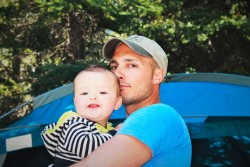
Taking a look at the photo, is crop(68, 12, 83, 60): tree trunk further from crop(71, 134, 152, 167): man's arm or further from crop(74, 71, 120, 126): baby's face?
crop(71, 134, 152, 167): man's arm

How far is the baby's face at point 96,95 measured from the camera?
4.41 ft

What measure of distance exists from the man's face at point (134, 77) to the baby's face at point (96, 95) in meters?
0.06

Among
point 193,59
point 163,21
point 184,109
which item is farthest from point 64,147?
point 193,59

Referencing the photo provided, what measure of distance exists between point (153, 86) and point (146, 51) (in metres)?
0.17

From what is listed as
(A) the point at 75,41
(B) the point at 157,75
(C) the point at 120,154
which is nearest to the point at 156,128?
(C) the point at 120,154

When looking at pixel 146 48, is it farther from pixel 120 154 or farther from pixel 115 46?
pixel 120 154

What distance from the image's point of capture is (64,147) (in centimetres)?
120

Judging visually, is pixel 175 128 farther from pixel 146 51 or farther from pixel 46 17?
pixel 46 17

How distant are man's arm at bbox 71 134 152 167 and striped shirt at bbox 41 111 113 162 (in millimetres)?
180

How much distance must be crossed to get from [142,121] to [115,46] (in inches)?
23.5

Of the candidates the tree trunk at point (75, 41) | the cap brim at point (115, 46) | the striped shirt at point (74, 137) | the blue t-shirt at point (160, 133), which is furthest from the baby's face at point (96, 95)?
the tree trunk at point (75, 41)

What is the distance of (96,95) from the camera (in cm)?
136

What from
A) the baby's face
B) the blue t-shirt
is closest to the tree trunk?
the baby's face

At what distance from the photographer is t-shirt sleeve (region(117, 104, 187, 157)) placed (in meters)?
1.01
